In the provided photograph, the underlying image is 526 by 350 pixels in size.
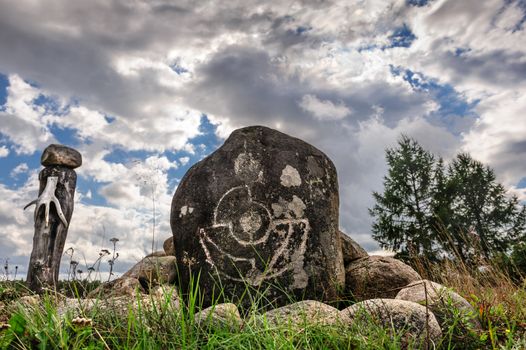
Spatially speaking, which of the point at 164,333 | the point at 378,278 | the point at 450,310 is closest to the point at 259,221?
the point at 378,278

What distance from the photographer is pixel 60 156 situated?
30.2 ft

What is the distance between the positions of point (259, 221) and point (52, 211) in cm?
500

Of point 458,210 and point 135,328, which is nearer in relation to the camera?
point 135,328

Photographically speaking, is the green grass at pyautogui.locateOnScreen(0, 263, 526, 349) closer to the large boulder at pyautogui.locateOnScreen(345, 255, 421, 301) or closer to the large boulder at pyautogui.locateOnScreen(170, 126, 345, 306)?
the large boulder at pyautogui.locateOnScreen(170, 126, 345, 306)

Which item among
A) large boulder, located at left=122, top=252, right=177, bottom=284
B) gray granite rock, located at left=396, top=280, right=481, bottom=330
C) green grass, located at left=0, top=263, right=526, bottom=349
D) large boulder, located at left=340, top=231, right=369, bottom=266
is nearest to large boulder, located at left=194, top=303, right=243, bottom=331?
green grass, located at left=0, top=263, right=526, bottom=349

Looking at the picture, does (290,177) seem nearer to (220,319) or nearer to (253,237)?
(253,237)

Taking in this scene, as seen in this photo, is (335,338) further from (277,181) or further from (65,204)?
(65,204)

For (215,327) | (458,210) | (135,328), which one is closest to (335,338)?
(215,327)

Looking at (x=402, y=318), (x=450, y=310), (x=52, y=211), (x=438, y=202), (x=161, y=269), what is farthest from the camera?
(x=438, y=202)

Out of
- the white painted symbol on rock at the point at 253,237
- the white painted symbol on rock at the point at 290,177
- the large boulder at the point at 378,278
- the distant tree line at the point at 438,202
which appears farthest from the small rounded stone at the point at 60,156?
the distant tree line at the point at 438,202

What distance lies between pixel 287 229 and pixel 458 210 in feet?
53.6

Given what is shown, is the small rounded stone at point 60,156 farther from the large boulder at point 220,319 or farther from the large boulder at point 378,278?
the large boulder at point 220,319

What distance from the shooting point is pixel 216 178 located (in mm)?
6441

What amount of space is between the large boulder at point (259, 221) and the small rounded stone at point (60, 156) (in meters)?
3.77
